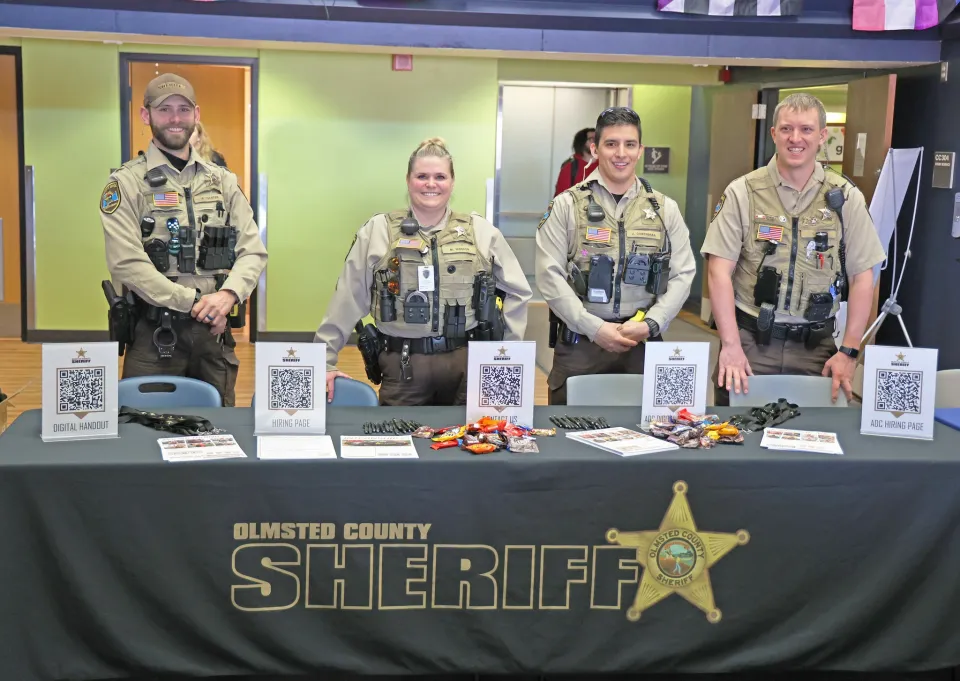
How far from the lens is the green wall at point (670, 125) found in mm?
10375

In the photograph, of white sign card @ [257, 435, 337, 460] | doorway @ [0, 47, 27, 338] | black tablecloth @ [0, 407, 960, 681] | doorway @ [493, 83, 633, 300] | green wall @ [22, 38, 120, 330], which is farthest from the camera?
doorway @ [493, 83, 633, 300]

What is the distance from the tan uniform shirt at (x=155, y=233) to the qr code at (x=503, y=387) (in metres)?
1.40

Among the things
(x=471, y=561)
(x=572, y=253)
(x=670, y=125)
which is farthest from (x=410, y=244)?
(x=670, y=125)

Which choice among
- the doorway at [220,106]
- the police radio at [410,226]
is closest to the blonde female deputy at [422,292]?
the police radio at [410,226]

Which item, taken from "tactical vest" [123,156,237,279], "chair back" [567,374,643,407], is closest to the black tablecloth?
"chair back" [567,374,643,407]

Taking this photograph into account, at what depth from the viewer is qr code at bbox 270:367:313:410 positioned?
2.89 meters

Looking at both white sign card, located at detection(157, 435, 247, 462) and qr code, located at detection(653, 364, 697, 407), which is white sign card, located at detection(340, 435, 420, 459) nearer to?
white sign card, located at detection(157, 435, 247, 462)

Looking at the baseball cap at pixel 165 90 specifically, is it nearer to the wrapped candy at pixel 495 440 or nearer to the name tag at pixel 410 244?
the name tag at pixel 410 244

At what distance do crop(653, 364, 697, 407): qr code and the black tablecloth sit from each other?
33cm

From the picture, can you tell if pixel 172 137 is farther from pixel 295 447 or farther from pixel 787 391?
pixel 787 391

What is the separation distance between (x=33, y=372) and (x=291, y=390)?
4.67 meters

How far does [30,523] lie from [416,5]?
392cm

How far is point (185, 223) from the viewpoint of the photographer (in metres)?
3.98

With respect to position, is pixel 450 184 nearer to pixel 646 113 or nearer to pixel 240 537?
pixel 240 537
